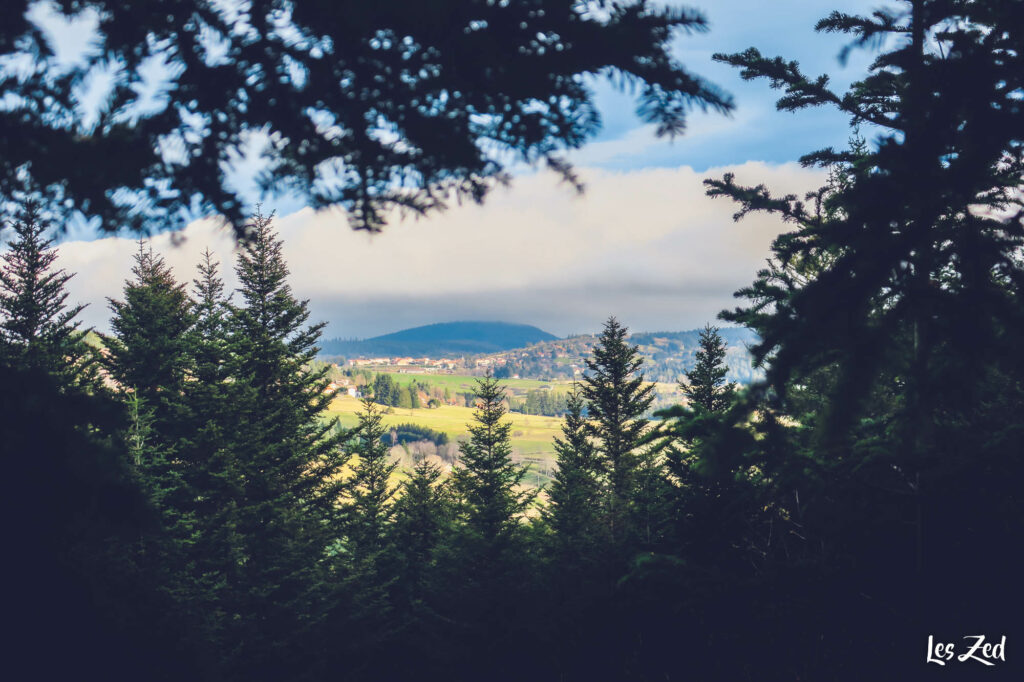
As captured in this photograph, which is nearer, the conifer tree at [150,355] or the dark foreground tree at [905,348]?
the dark foreground tree at [905,348]

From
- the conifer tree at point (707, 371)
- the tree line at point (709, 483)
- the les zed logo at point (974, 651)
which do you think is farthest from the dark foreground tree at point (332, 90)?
the conifer tree at point (707, 371)

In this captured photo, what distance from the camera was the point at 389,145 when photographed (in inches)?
125

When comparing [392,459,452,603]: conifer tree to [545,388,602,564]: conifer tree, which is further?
[392,459,452,603]: conifer tree

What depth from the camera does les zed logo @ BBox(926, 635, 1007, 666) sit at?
5.21 meters

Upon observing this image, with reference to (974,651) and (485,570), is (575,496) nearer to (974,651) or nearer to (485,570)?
(485,570)

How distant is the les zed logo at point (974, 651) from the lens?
5.21 m

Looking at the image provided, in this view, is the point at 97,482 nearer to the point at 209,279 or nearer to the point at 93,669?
the point at 93,669

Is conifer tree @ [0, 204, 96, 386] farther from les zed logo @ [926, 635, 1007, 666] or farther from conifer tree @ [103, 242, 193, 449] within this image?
les zed logo @ [926, 635, 1007, 666]

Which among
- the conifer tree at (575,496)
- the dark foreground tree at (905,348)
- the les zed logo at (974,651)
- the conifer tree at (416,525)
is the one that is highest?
the dark foreground tree at (905,348)

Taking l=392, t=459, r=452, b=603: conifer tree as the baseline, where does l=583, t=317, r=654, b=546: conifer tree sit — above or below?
above

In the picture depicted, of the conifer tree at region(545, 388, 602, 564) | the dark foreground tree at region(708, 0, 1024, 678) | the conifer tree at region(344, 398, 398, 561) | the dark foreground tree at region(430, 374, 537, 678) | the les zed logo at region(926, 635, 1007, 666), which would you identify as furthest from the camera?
the conifer tree at region(344, 398, 398, 561)

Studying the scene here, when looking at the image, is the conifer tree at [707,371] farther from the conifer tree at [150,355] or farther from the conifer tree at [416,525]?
the conifer tree at [150,355]

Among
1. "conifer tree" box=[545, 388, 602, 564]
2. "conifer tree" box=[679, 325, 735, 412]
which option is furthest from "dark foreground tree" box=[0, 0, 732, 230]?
"conifer tree" box=[679, 325, 735, 412]

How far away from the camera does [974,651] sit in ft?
17.3
